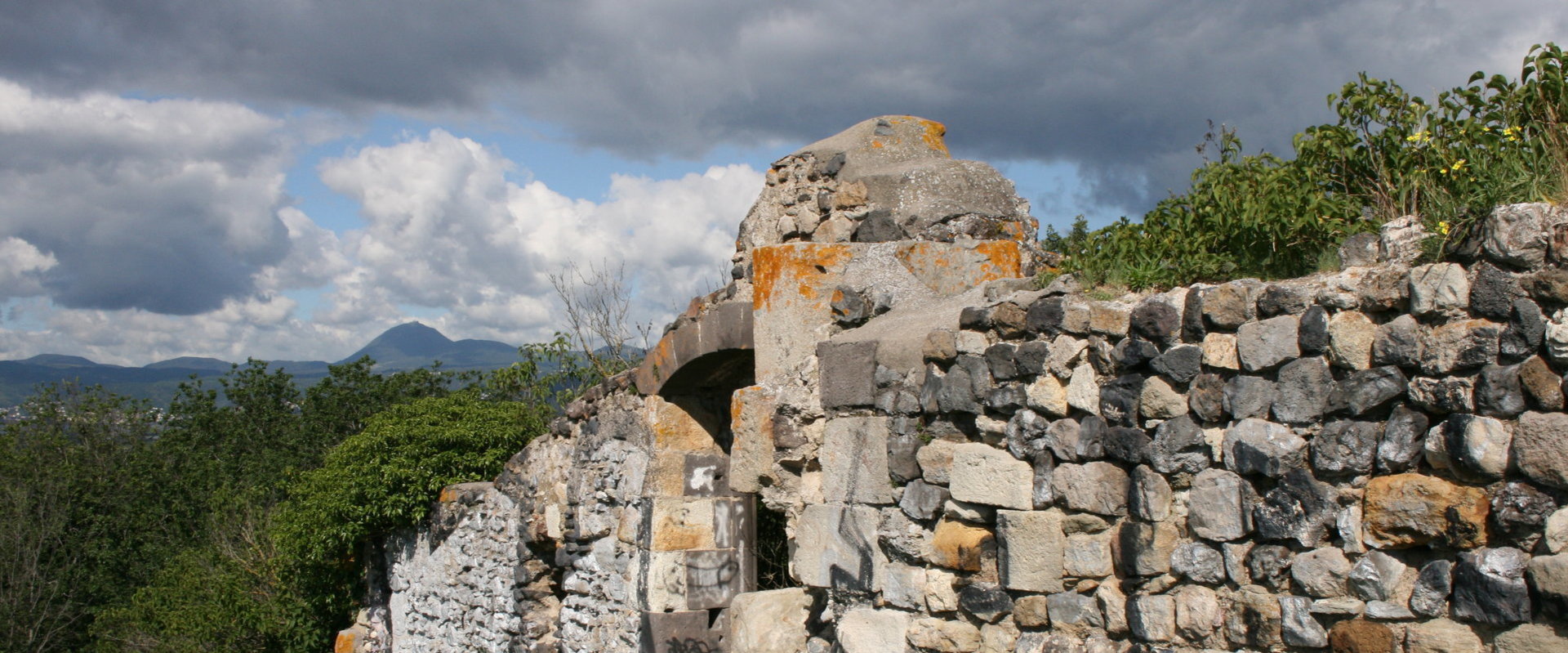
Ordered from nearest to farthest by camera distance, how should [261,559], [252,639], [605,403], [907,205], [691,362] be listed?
1. [907,205]
2. [691,362]
3. [605,403]
4. [252,639]
5. [261,559]

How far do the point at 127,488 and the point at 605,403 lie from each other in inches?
604

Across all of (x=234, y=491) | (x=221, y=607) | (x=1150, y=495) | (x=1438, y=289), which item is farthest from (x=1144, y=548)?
(x=234, y=491)

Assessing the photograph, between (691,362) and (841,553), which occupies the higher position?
(691,362)

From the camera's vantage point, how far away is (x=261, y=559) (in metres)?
12.4

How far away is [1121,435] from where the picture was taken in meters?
3.27

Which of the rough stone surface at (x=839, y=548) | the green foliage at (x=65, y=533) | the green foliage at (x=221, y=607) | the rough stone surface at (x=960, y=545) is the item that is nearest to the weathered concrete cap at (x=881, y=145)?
the rough stone surface at (x=839, y=548)

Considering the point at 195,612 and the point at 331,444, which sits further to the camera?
the point at 331,444

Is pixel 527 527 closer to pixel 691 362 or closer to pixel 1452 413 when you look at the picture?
pixel 691 362

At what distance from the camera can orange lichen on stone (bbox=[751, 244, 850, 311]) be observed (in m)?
5.17

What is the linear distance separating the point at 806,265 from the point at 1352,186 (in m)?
2.37

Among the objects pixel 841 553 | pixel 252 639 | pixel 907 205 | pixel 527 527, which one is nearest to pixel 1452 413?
pixel 841 553

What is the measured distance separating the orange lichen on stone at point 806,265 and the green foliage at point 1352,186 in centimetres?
143

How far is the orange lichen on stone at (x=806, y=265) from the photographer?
17.0 ft

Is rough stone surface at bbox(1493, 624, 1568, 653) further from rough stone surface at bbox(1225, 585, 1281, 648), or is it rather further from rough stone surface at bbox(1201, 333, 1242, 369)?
rough stone surface at bbox(1201, 333, 1242, 369)
